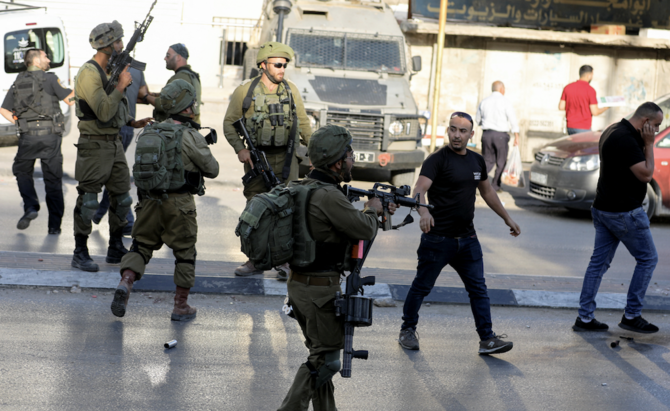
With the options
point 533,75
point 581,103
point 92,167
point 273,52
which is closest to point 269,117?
point 273,52

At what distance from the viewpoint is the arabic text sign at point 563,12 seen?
16766 mm

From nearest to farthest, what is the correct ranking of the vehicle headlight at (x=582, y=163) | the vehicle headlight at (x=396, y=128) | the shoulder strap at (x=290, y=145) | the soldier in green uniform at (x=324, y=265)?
the soldier in green uniform at (x=324, y=265)
the shoulder strap at (x=290, y=145)
the vehicle headlight at (x=582, y=163)
the vehicle headlight at (x=396, y=128)

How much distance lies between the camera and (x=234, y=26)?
21.1 meters

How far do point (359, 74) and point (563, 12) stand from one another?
736 centimetres

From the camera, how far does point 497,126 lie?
12070 mm

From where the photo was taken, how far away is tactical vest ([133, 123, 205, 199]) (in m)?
5.35

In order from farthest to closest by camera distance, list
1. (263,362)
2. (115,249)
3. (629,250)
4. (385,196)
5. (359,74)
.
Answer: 1. (359,74)
2. (115,249)
3. (629,250)
4. (263,362)
5. (385,196)

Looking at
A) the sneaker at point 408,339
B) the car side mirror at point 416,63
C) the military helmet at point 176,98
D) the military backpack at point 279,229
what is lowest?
the sneaker at point 408,339

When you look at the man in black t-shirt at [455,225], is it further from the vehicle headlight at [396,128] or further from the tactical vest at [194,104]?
the vehicle headlight at [396,128]

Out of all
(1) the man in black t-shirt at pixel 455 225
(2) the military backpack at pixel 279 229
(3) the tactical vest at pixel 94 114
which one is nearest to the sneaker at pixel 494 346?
(1) the man in black t-shirt at pixel 455 225

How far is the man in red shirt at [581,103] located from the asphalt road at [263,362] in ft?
23.4

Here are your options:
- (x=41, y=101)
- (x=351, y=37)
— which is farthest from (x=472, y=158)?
(x=351, y=37)

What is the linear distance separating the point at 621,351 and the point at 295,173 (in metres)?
3.04

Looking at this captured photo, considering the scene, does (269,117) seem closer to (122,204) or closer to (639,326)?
(122,204)
